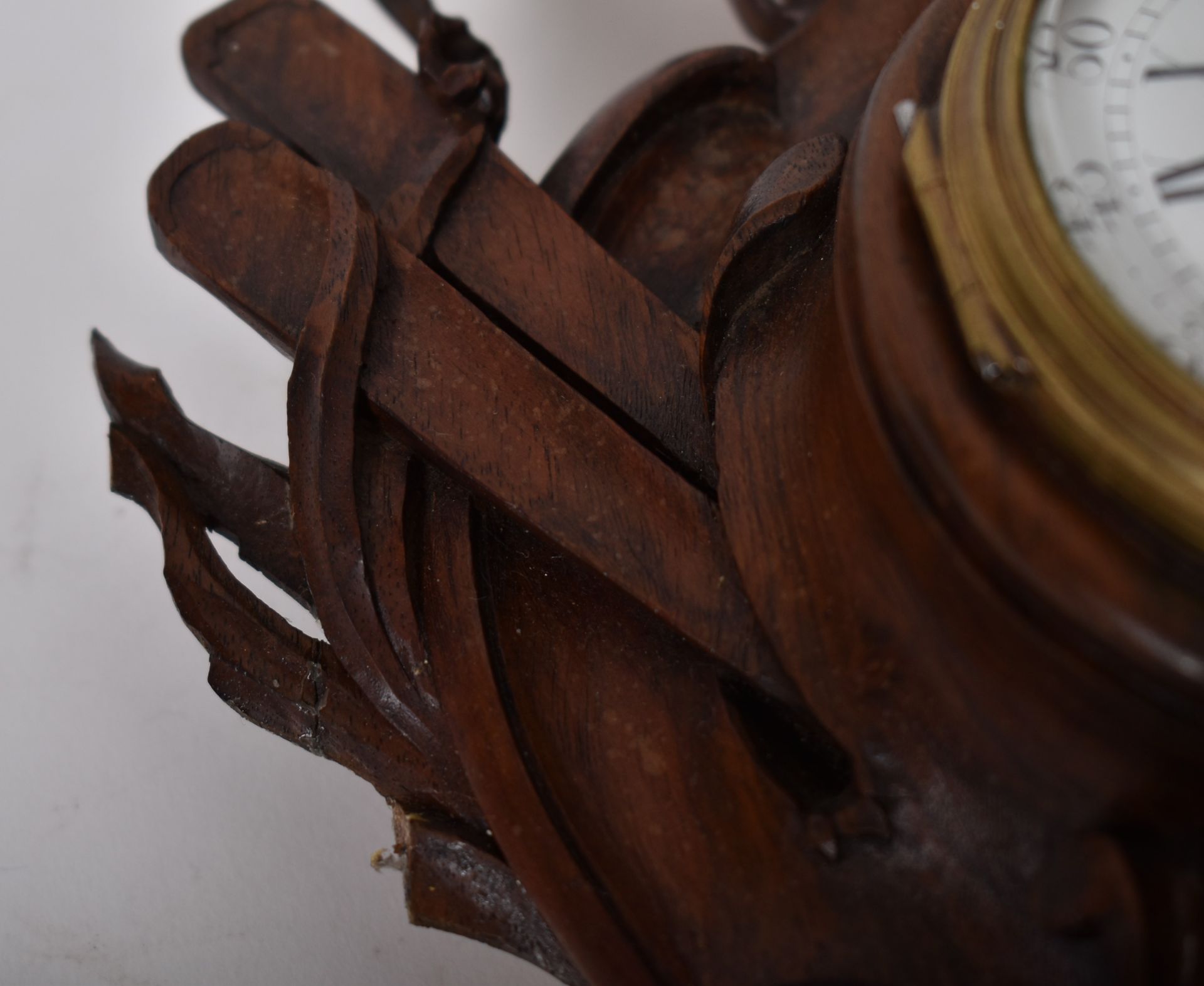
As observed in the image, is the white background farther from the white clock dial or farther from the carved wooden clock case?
the white clock dial

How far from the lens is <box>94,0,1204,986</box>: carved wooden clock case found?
463mm

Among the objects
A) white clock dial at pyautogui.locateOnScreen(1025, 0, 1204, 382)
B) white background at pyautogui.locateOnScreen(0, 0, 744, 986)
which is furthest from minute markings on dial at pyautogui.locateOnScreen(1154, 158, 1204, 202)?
white background at pyautogui.locateOnScreen(0, 0, 744, 986)

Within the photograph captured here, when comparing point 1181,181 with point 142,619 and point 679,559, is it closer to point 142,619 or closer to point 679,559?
point 679,559

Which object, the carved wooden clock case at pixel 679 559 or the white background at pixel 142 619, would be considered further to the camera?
the white background at pixel 142 619

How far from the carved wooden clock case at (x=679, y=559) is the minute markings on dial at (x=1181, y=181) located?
0.09 metres

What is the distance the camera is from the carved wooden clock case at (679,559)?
1.52ft

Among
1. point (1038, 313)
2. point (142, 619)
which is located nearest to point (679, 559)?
point (1038, 313)

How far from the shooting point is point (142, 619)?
0.95 m

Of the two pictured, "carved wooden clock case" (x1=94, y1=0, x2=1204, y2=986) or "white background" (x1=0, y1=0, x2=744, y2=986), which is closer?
"carved wooden clock case" (x1=94, y1=0, x2=1204, y2=986)

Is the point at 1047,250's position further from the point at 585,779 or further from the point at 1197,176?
the point at 585,779

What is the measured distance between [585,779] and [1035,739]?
216mm

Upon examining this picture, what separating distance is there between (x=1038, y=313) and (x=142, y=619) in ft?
2.45

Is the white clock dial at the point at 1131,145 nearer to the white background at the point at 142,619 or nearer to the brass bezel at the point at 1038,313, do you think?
the brass bezel at the point at 1038,313

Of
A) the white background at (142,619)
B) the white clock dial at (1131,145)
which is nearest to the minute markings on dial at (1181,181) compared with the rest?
the white clock dial at (1131,145)
